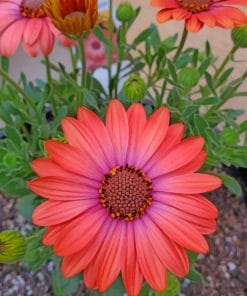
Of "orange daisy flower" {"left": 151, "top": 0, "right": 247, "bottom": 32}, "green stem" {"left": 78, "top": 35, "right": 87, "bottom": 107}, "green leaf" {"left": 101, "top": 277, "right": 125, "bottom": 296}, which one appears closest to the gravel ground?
"green leaf" {"left": 101, "top": 277, "right": 125, "bottom": 296}

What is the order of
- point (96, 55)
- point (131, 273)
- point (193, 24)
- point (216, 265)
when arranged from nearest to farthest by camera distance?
point (131, 273)
point (193, 24)
point (216, 265)
point (96, 55)

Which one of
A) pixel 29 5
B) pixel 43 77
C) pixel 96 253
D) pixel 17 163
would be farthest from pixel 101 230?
pixel 43 77

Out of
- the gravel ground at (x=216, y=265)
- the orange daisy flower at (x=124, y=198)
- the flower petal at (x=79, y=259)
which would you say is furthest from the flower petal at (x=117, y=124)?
the gravel ground at (x=216, y=265)

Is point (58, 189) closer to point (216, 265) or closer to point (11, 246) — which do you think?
point (11, 246)

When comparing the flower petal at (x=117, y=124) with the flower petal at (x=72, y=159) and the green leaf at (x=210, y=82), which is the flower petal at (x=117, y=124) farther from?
the green leaf at (x=210, y=82)

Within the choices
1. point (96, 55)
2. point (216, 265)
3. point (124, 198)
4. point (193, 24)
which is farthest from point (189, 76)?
point (96, 55)

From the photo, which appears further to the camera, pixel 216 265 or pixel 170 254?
pixel 216 265
